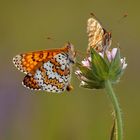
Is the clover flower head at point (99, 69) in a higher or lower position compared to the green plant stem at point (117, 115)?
higher

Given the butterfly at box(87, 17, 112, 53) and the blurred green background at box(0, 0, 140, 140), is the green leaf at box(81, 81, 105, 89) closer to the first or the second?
the butterfly at box(87, 17, 112, 53)

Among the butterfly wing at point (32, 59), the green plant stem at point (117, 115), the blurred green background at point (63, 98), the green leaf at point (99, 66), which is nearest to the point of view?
the green plant stem at point (117, 115)

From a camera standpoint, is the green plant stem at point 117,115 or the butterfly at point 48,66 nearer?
the green plant stem at point 117,115

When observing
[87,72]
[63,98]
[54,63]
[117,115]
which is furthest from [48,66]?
[63,98]

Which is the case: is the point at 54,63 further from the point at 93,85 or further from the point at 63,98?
the point at 63,98

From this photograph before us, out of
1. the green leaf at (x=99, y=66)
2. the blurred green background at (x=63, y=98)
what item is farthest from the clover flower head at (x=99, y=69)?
the blurred green background at (x=63, y=98)

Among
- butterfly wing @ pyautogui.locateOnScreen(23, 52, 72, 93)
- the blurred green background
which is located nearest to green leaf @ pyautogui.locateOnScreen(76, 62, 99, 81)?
butterfly wing @ pyautogui.locateOnScreen(23, 52, 72, 93)

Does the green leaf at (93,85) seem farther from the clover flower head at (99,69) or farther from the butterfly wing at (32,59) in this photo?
the butterfly wing at (32,59)
